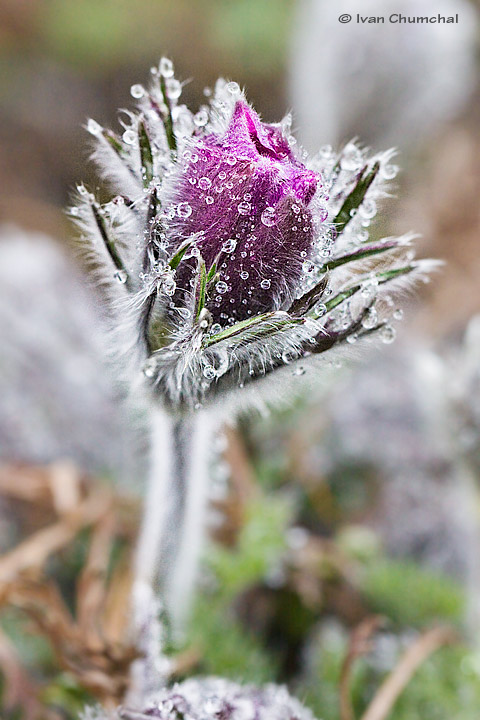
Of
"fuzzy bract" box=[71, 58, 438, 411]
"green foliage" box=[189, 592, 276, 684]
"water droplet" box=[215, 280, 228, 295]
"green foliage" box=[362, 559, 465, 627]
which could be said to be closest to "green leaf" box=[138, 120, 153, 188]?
"fuzzy bract" box=[71, 58, 438, 411]

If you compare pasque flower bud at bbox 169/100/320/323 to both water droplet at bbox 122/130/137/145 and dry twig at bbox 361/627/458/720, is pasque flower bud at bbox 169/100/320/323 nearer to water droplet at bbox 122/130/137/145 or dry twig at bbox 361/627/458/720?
water droplet at bbox 122/130/137/145

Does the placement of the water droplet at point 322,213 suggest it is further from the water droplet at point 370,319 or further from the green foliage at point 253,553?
the green foliage at point 253,553

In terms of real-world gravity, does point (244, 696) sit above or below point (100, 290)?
below

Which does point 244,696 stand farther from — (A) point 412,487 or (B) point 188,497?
(A) point 412,487

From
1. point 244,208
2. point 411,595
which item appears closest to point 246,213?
point 244,208

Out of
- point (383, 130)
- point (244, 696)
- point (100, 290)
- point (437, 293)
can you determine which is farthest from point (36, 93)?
point (244, 696)

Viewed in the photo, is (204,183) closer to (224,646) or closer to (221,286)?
(221,286)
